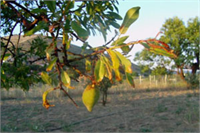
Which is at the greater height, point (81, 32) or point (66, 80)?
point (81, 32)

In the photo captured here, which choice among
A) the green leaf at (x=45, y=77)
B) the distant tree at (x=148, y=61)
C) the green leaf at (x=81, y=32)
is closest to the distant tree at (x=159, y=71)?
the distant tree at (x=148, y=61)

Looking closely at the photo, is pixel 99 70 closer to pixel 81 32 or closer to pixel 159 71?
pixel 81 32

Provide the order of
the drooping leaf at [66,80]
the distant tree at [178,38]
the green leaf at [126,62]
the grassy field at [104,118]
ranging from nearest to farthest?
the green leaf at [126,62] → the drooping leaf at [66,80] → the grassy field at [104,118] → the distant tree at [178,38]

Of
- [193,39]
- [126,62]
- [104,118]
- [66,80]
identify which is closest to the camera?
[126,62]

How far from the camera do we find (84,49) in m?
0.68

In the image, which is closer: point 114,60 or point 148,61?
point 114,60

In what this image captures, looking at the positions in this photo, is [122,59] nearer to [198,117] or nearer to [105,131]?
[105,131]

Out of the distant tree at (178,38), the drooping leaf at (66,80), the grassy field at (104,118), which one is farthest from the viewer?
the distant tree at (178,38)

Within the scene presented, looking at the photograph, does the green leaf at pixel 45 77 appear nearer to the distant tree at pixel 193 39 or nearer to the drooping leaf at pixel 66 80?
the drooping leaf at pixel 66 80

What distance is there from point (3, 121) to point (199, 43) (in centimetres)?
1043

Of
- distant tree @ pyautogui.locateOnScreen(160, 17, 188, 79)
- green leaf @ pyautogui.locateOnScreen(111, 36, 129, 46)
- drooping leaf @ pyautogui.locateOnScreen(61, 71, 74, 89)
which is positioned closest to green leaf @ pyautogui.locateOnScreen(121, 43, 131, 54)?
green leaf @ pyautogui.locateOnScreen(111, 36, 129, 46)

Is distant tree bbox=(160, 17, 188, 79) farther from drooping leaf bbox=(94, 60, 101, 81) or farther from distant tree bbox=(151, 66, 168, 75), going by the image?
drooping leaf bbox=(94, 60, 101, 81)

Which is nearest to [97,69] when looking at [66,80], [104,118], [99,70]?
[99,70]

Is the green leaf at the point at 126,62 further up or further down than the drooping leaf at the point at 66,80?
further up
